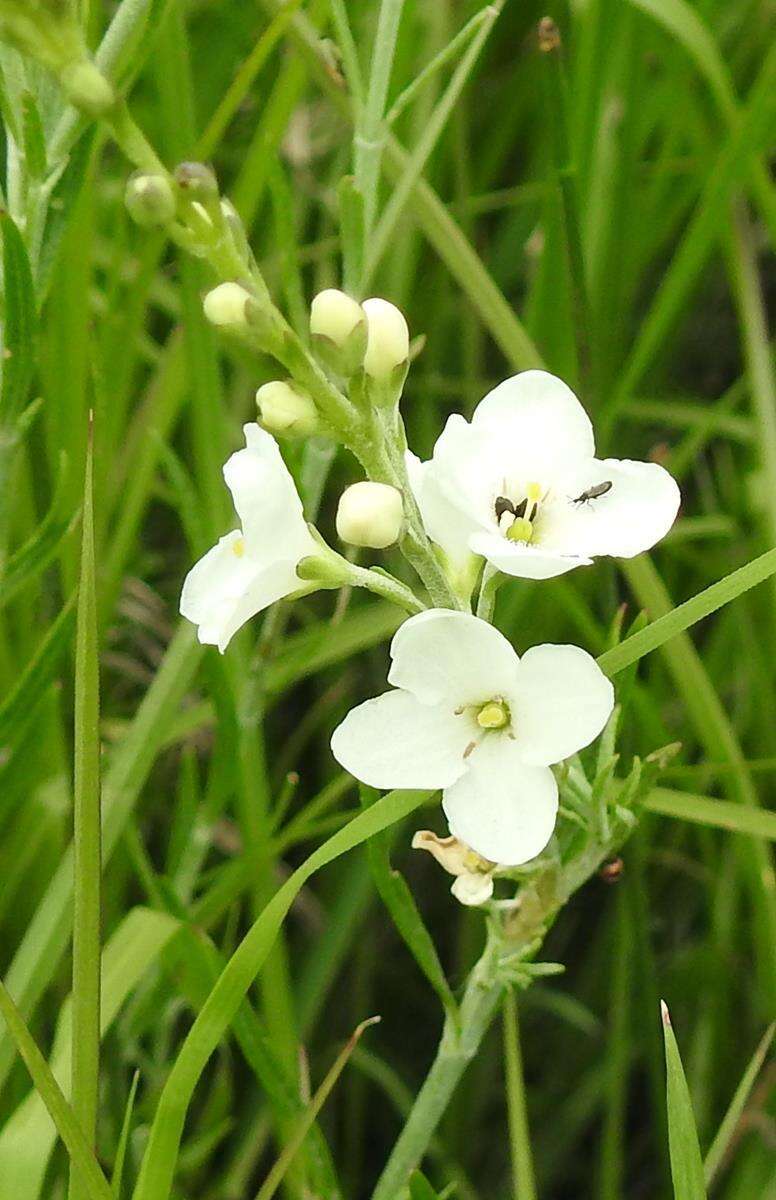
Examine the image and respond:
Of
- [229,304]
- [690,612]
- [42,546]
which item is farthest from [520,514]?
[42,546]

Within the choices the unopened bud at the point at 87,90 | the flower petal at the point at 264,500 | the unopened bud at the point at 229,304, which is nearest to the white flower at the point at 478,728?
the flower petal at the point at 264,500

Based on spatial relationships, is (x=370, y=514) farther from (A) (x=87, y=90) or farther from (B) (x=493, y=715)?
(A) (x=87, y=90)

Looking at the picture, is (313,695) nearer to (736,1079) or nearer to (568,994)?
(568,994)

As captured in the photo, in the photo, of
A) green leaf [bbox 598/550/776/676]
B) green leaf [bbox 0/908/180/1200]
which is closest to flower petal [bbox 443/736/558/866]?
green leaf [bbox 598/550/776/676]

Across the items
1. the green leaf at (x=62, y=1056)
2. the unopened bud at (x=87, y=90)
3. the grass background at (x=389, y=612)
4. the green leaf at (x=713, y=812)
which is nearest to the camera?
the unopened bud at (x=87, y=90)

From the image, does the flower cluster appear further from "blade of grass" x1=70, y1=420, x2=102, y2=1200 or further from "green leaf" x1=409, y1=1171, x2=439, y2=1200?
"green leaf" x1=409, y1=1171, x2=439, y2=1200

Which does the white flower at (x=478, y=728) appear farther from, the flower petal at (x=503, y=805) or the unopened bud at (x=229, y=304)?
the unopened bud at (x=229, y=304)

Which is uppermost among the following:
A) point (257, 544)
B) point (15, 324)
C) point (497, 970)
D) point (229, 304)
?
point (15, 324)
